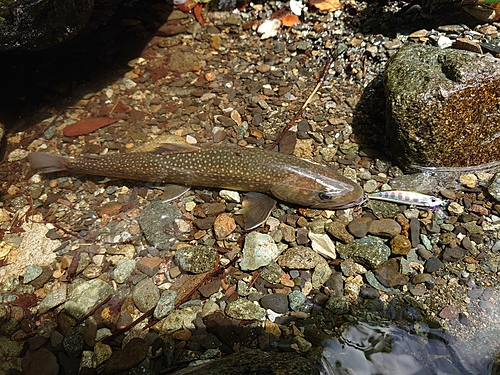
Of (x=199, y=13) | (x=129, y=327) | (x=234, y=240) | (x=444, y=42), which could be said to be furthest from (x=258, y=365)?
(x=199, y=13)

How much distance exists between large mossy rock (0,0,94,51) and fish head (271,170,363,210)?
3.41 metres

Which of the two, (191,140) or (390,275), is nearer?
(390,275)

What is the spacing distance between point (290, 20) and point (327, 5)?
68cm

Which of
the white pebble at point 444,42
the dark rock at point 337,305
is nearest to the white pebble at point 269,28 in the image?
the white pebble at point 444,42

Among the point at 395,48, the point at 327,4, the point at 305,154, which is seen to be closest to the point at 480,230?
the point at 305,154

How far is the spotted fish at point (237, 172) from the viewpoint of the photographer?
16.0ft

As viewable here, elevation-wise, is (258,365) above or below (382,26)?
below

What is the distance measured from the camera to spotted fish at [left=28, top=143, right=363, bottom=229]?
4.88m

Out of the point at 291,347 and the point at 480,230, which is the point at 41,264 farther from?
the point at 480,230

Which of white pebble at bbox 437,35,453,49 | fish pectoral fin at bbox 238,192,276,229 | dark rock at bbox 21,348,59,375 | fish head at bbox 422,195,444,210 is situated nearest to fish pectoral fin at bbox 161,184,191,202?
fish pectoral fin at bbox 238,192,276,229

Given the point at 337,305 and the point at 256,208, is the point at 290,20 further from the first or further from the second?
the point at 337,305

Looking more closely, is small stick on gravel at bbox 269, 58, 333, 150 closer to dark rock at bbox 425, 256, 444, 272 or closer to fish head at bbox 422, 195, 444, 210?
fish head at bbox 422, 195, 444, 210

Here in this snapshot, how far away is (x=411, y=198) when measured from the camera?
15.8 ft

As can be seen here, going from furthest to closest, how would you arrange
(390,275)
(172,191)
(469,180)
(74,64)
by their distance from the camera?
1. (74,64)
2. (172,191)
3. (469,180)
4. (390,275)
